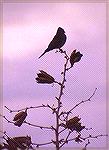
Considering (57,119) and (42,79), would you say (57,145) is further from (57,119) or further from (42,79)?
(42,79)

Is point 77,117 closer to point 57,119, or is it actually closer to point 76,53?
point 57,119

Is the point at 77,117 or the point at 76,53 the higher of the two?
the point at 76,53

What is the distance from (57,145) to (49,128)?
60 millimetres

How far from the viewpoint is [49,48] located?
3.24 ft

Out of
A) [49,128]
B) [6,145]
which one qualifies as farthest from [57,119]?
[6,145]

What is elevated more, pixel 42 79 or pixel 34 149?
pixel 42 79

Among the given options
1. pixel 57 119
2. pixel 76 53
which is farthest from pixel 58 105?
pixel 76 53

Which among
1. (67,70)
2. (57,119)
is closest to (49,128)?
(57,119)

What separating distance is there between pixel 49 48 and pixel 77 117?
208mm

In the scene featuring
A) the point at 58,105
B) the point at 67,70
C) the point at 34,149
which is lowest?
the point at 34,149

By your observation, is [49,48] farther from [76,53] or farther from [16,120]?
[16,120]

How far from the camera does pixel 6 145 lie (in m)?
0.96

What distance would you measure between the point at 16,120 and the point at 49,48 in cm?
22

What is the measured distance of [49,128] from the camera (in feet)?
3.25
